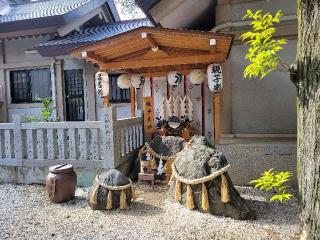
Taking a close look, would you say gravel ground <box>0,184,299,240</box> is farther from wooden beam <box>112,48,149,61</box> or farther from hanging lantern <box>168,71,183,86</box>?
wooden beam <box>112,48,149,61</box>

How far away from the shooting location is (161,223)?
4.17 meters

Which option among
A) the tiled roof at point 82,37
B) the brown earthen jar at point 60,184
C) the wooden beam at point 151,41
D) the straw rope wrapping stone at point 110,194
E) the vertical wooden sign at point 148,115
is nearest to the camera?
the straw rope wrapping stone at point 110,194

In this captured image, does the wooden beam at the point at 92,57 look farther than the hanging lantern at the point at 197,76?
No

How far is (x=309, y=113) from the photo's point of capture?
6.67ft

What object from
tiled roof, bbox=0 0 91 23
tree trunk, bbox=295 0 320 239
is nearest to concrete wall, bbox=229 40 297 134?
tree trunk, bbox=295 0 320 239

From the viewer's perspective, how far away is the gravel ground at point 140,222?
3801 mm

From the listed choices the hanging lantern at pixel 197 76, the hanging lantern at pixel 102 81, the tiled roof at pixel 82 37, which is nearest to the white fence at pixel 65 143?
the hanging lantern at pixel 102 81

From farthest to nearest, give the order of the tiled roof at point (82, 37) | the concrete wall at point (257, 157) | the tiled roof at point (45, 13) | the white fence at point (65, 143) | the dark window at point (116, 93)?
the dark window at point (116, 93), the tiled roof at point (45, 13), the tiled roof at point (82, 37), the white fence at point (65, 143), the concrete wall at point (257, 157)

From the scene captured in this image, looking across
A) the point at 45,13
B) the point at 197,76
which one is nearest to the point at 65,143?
the point at 197,76

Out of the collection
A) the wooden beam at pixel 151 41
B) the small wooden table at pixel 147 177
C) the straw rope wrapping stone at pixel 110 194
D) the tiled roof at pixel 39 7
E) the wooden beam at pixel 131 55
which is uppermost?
the tiled roof at pixel 39 7

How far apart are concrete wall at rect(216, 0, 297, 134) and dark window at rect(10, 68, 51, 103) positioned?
25.4ft

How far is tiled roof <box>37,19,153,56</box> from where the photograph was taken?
30.6 ft

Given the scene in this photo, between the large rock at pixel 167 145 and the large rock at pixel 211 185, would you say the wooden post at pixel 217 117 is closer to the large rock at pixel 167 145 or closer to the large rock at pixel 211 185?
the large rock at pixel 167 145

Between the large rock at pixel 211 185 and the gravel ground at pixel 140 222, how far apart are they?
0.47 ft
